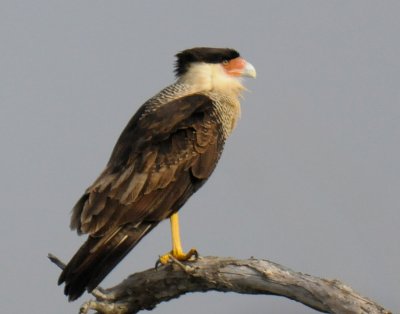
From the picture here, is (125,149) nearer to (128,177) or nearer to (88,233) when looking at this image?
(128,177)

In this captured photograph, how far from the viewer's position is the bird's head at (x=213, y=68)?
1123cm

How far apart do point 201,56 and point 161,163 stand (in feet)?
5.59

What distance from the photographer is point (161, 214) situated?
9781 millimetres

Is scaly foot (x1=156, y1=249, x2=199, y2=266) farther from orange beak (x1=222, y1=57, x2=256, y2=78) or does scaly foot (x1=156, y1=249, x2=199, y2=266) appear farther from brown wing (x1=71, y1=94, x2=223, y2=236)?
orange beak (x1=222, y1=57, x2=256, y2=78)

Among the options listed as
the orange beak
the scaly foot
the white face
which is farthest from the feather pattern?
the orange beak

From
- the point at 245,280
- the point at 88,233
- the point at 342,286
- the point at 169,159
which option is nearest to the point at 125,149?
the point at 169,159

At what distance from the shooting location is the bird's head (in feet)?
36.8

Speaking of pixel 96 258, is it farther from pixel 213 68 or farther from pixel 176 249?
pixel 213 68

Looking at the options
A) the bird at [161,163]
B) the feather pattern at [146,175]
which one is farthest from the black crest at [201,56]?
the feather pattern at [146,175]

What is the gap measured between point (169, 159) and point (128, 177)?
1.47ft

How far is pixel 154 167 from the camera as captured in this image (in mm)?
10016

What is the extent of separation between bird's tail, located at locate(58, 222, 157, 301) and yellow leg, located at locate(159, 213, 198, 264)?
0.34 m

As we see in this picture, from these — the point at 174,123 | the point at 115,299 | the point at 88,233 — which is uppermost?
the point at 174,123

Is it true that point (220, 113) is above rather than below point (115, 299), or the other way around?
above
